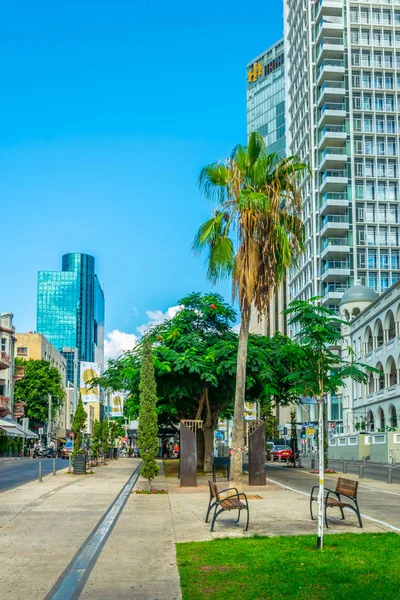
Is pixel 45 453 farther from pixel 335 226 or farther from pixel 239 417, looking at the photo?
pixel 239 417

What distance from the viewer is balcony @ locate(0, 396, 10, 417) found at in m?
75.6

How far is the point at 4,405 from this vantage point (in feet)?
252

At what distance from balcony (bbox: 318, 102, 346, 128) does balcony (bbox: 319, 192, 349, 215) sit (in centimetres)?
944

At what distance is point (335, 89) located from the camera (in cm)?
9362

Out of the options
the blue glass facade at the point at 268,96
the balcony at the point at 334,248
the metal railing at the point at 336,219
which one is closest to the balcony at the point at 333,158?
the metal railing at the point at 336,219

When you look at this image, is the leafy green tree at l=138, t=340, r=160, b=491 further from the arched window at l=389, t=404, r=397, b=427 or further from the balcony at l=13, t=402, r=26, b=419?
the balcony at l=13, t=402, r=26, b=419

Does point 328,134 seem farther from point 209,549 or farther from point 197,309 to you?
point 209,549

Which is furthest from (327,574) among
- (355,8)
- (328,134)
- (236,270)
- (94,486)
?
(355,8)

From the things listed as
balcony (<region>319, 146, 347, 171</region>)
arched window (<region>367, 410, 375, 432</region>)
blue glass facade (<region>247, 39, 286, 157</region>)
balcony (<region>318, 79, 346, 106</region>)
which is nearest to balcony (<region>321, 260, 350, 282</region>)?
balcony (<region>319, 146, 347, 171</region>)

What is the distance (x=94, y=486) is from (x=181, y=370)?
5341 millimetres

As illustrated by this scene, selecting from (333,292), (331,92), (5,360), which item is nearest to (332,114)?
(331,92)

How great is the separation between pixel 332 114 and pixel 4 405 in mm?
52187

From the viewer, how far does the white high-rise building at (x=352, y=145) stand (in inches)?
3605

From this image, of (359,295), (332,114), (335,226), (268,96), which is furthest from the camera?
(268,96)
